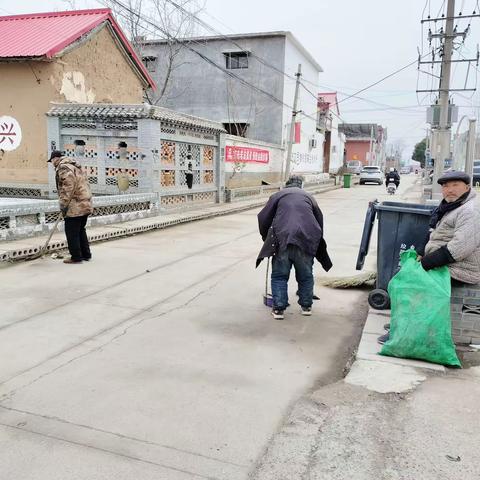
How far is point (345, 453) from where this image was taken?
278 cm

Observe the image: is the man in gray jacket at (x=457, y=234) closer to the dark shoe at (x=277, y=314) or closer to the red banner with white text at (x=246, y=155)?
the dark shoe at (x=277, y=314)

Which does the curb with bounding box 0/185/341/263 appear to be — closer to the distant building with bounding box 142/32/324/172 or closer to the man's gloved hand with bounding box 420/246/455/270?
the man's gloved hand with bounding box 420/246/455/270

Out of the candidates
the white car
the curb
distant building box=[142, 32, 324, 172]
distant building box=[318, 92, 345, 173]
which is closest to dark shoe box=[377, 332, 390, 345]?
the curb

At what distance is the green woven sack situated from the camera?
3848 millimetres

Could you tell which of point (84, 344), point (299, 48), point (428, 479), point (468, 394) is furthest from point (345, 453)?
point (299, 48)

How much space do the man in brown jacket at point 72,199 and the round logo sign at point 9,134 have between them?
8356mm

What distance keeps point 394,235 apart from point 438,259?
4.49 feet

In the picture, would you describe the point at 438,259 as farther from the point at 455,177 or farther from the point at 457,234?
the point at 455,177

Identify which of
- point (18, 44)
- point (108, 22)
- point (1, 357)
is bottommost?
point (1, 357)

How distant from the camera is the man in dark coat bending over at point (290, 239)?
5074mm

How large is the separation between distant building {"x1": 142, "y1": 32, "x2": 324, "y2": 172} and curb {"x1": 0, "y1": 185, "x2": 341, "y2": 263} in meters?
13.6

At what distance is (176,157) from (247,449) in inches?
497

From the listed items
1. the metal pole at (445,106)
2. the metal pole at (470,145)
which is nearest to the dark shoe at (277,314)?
the metal pole at (470,145)

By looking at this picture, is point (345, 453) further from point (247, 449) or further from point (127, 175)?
point (127, 175)
